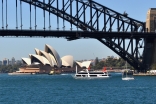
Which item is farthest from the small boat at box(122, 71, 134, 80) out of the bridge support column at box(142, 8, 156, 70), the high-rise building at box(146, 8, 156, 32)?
the high-rise building at box(146, 8, 156, 32)

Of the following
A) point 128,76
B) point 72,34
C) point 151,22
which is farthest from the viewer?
point 151,22

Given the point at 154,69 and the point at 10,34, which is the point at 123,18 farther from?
the point at 10,34

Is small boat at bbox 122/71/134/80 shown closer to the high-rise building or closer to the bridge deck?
the bridge deck

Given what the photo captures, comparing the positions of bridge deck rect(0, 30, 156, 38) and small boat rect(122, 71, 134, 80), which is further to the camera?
small boat rect(122, 71, 134, 80)

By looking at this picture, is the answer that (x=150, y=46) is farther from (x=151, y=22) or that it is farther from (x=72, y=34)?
(x=72, y=34)

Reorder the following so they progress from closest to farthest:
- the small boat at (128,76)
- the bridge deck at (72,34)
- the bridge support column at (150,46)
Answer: the bridge deck at (72,34)
the small boat at (128,76)
the bridge support column at (150,46)

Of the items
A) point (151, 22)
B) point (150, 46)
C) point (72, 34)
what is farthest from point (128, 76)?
point (72, 34)

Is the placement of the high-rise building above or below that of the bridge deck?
above

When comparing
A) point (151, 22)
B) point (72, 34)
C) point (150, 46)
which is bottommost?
point (150, 46)

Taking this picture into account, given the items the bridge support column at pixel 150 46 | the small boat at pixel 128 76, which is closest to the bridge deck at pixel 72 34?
the bridge support column at pixel 150 46

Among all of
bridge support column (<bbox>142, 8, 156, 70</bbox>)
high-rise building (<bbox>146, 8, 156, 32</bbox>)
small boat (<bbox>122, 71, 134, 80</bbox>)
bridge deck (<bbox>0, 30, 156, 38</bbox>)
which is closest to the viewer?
bridge deck (<bbox>0, 30, 156, 38</bbox>)

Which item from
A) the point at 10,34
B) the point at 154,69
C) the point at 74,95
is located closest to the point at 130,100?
the point at 74,95

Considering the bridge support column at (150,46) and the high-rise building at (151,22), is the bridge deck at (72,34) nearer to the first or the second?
the bridge support column at (150,46)

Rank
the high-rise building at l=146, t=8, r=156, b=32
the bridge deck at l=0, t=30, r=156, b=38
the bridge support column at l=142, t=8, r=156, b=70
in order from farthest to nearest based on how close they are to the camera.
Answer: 1. the high-rise building at l=146, t=8, r=156, b=32
2. the bridge support column at l=142, t=8, r=156, b=70
3. the bridge deck at l=0, t=30, r=156, b=38
